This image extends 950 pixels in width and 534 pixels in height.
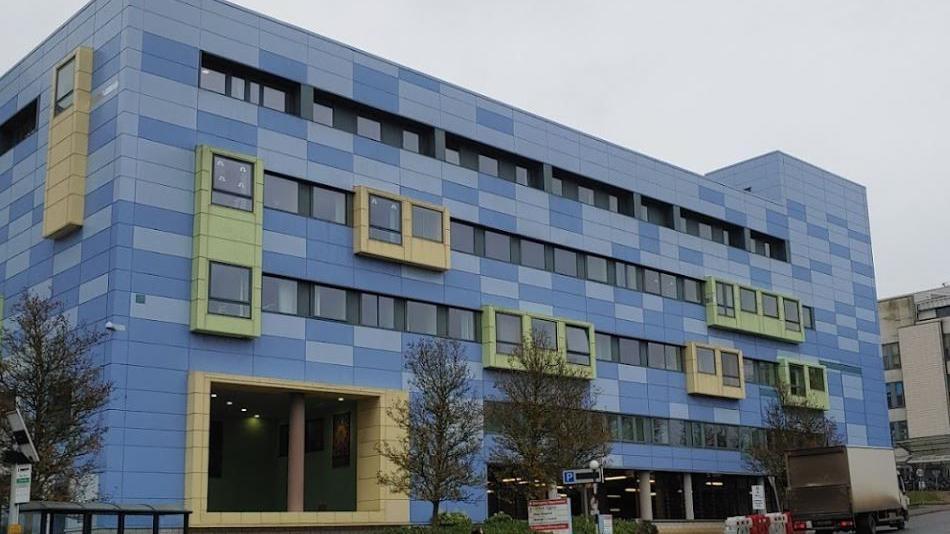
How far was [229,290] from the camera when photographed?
131ft

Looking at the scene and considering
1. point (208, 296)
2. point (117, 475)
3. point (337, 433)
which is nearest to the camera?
point (117, 475)

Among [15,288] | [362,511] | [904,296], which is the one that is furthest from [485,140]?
[904,296]

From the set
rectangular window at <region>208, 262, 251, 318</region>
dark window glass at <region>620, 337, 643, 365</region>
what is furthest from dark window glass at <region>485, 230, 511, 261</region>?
rectangular window at <region>208, 262, 251, 318</region>

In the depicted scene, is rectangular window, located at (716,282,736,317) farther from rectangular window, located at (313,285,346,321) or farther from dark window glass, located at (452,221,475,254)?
rectangular window, located at (313,285,346,321)

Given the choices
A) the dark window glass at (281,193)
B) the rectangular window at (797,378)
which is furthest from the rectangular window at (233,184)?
the rectangular window at (797,378)

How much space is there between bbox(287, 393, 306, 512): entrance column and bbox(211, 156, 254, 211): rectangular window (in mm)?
7577

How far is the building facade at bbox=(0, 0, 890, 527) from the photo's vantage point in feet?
127

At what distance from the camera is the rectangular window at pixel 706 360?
60375 mm

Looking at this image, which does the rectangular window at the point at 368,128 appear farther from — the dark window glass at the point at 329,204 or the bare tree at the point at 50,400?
the bare tree at the point at 50,400

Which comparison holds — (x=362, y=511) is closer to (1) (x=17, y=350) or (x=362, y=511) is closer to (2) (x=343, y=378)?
(2) (x=343, y=378)

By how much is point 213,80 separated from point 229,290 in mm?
8287

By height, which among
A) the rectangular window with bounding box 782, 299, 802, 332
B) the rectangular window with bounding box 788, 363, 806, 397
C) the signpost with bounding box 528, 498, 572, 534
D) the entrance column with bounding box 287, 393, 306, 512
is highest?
the rectangular window with bounding box 782, 299, 802, 332

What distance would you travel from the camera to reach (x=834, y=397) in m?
69.9

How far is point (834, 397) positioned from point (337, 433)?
120 ft
